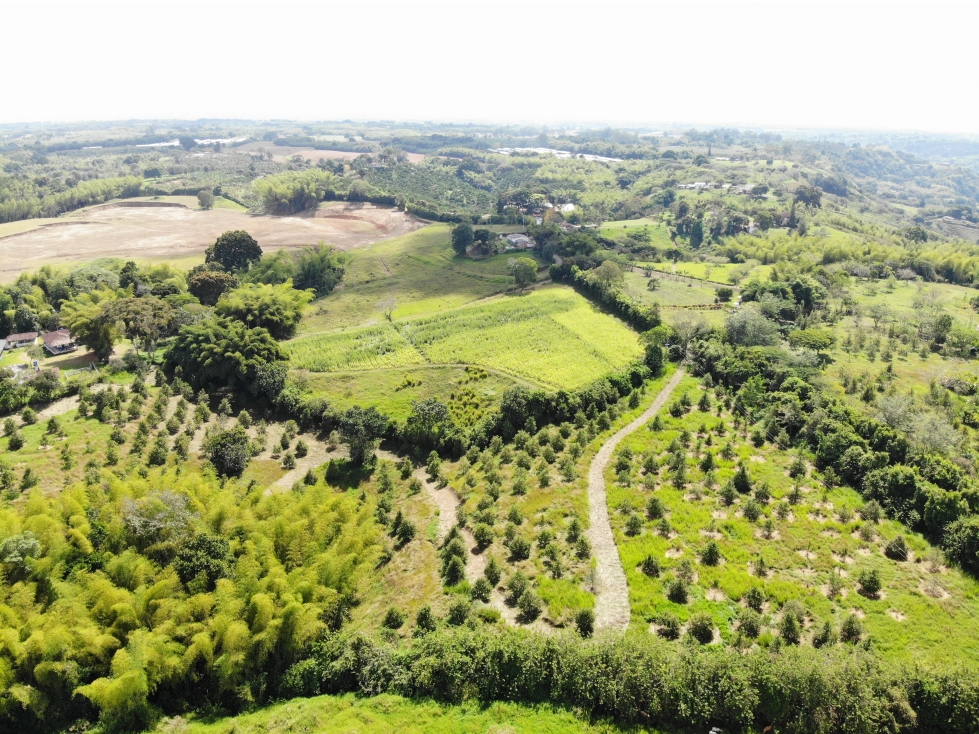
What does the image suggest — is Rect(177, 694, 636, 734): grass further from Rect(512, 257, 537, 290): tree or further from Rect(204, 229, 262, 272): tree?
Rect(204, 229, 262, 272): tree

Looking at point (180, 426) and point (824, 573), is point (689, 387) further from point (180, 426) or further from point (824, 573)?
point (180, 426)

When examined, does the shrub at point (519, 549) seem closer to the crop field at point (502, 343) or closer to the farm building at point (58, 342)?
the crop field at point (502, 343)

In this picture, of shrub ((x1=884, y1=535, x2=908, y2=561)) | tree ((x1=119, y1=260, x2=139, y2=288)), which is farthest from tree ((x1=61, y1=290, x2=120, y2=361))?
shrub ((x1=884, y1=535, x2=908, y2=561))

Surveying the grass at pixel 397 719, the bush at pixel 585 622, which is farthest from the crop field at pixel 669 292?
the grass at pixel 397 719

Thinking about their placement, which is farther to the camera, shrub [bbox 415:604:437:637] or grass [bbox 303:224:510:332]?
grass [bbox 303:224:510:332]

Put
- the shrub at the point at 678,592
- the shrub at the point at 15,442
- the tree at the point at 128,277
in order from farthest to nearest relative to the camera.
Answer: the tree at the point at 128,277 < the shrub at the point at 15,442 < the shrub at the point at 678,592

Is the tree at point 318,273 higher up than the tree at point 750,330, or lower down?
higher up

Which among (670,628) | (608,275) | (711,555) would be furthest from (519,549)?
(608,275)
